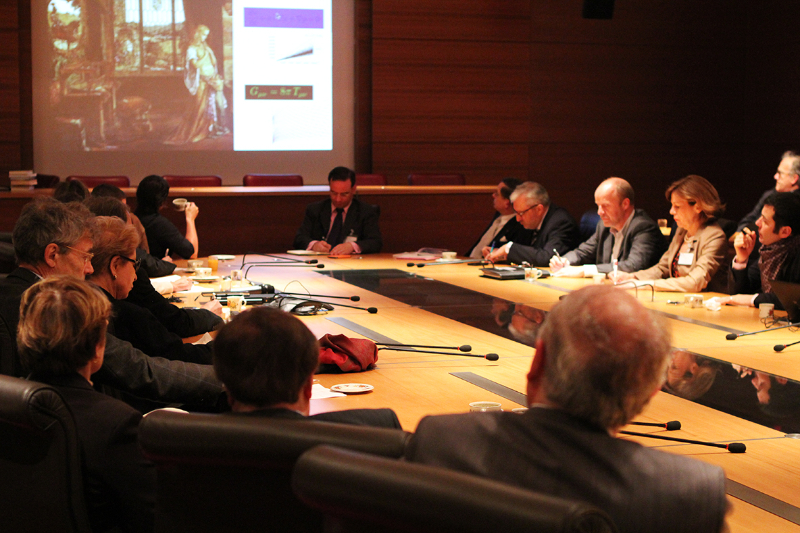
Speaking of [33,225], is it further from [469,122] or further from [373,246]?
[469,122]

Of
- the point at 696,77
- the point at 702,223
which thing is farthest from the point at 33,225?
the point at 696,77

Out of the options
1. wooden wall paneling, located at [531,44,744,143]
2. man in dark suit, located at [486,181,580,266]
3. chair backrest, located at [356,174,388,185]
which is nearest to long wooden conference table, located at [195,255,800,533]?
man in dark suit, located at [486,181,580,266]

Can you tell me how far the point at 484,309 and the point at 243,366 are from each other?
8.88ft

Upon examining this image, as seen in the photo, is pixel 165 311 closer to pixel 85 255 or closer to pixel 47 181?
pixel 85 255

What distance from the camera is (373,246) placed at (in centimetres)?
645

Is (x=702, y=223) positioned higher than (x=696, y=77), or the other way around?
(x=696, y=77)

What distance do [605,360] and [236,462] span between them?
21.0 inches

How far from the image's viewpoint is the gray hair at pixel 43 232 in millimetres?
2699

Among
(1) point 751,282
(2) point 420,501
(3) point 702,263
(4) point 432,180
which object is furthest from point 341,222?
(2) point 420,501

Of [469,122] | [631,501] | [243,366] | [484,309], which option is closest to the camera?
[631,501]

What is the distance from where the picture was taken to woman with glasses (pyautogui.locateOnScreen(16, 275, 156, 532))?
1649mm

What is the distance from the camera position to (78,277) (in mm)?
2357

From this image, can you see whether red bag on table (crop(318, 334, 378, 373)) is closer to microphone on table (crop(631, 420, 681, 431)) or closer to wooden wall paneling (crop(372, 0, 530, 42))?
microphone on table (crop(631, 420, 681, 431))

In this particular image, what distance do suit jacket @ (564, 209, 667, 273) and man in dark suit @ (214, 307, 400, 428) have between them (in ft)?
12.9
